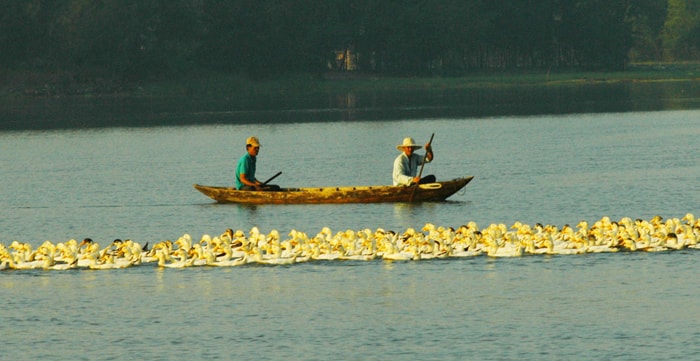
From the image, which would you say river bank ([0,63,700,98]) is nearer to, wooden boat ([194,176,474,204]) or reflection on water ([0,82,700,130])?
reflection on water ([0,82,700,130])

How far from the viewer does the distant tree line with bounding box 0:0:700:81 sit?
431 feet

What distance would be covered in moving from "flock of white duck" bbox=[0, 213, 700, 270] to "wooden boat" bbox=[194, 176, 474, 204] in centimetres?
887

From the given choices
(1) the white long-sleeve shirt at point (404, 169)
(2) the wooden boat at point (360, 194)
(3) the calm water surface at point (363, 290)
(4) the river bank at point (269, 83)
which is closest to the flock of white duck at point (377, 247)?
(3) the calm water surface at point (363, 290)

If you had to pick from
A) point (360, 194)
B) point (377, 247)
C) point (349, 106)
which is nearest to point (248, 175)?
point (360, 194)

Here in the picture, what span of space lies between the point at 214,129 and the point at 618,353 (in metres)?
63.3

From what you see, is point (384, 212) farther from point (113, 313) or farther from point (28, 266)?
point (113, 313)

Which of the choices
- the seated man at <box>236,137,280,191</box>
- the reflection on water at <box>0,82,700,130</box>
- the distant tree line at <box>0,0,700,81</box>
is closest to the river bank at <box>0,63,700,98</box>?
the distant tree line at <box>0,0,700,81</box>

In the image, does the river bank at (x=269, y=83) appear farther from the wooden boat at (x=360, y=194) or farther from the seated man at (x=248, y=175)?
the wooden boat at (x=360, y=194)

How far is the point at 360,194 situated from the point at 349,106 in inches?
2739

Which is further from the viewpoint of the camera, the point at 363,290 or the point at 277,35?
the point at 277,35

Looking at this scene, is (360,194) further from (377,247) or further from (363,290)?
(363,290)

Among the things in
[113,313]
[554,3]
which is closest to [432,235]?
[113,313]

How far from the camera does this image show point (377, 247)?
29.7 meters

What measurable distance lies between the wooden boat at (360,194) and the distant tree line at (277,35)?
9287cm
